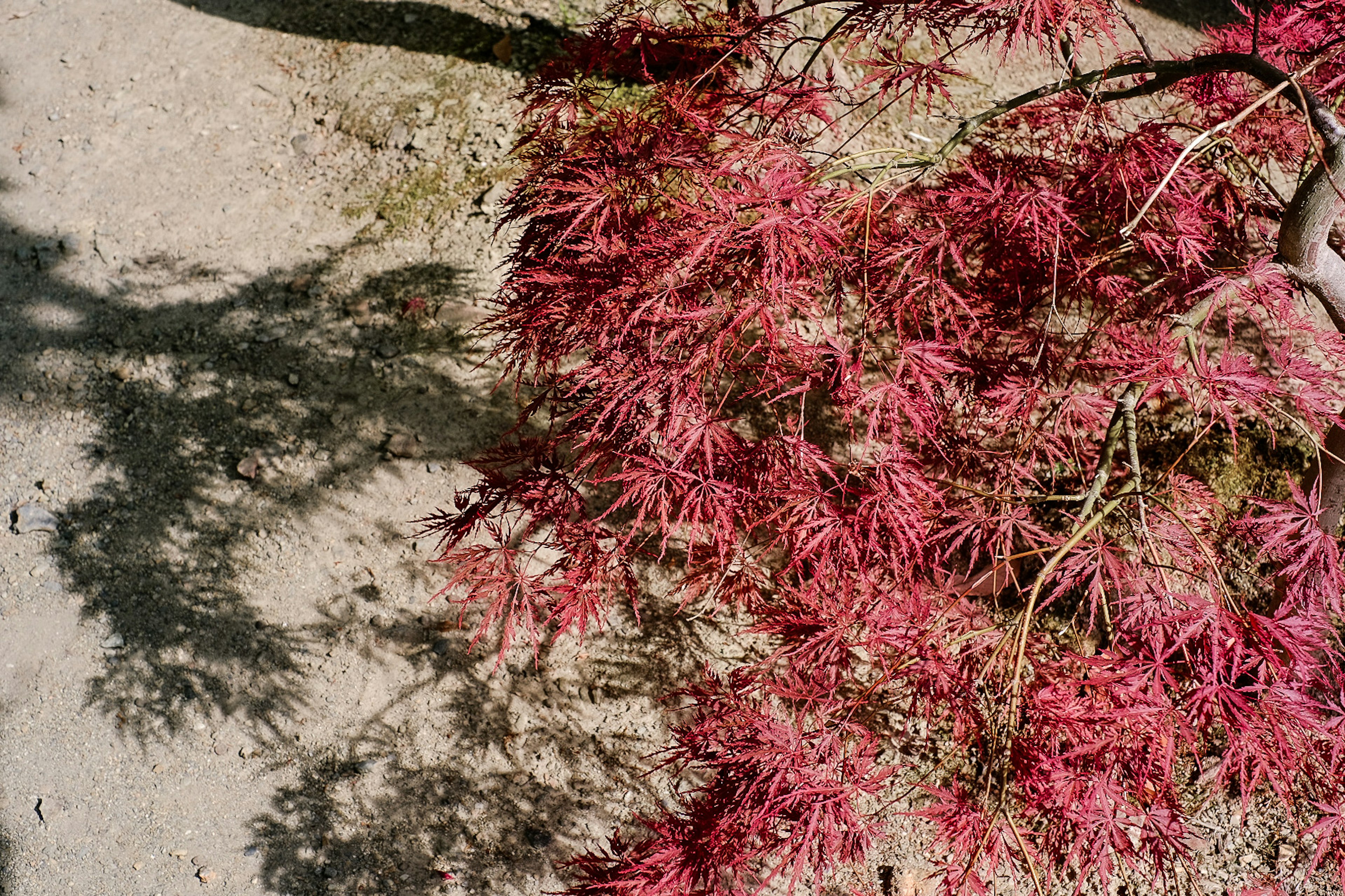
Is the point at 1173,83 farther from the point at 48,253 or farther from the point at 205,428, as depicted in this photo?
the point at 48,253

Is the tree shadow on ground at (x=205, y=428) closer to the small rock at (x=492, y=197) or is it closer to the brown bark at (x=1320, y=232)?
the small rock at (x=492, y=197)

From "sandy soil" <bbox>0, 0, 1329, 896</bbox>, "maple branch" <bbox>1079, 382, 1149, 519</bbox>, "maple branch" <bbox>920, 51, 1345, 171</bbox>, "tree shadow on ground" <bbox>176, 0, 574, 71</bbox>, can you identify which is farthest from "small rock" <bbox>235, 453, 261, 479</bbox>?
"maple branch" <bbox>1079, 382, 1149, 519</bbox>

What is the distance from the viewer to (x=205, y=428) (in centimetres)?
Result: 321

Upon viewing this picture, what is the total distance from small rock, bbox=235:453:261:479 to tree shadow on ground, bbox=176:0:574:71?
6.93ft

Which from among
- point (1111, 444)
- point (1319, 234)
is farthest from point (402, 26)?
point (1319, 234)

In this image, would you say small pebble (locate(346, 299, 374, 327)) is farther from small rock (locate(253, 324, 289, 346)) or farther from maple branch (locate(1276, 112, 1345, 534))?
maple branch (locate(1276, 112, 1345, 534))

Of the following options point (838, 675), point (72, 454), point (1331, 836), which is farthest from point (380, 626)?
point (1331, 836)

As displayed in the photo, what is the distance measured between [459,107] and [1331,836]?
154 inches

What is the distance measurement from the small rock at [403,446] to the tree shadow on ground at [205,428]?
0.04m

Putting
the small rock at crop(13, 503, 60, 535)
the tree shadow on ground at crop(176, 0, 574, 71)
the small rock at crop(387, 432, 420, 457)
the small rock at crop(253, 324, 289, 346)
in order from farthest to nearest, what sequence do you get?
1. the tree shadow on ground at crop(176, 0, 574, 71)
2. the small rock at crop(253, 324, 289, 346)
3. the small rock at crop(387, 432, 420, 457)
4. the small rock at crop(13, 503, 60, 535)

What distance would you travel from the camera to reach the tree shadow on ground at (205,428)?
2.78 m

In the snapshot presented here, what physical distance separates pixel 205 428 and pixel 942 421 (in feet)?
8.58

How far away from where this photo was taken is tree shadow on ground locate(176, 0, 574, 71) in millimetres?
4043

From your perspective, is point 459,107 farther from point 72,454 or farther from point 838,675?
point 838,675
